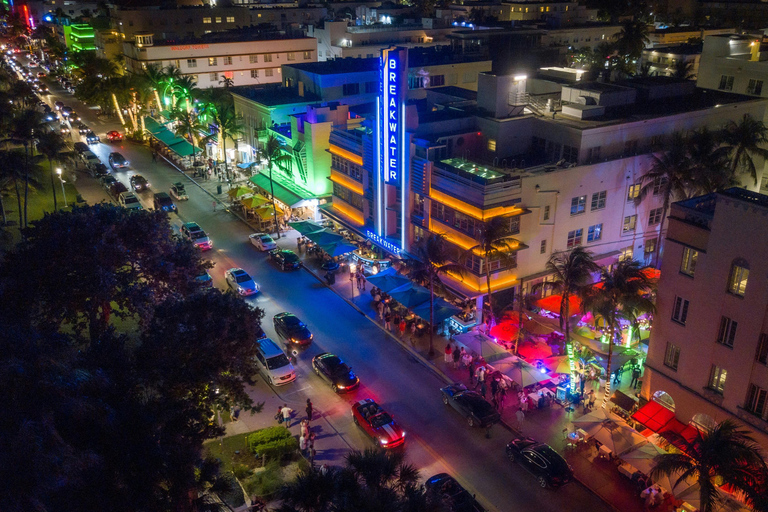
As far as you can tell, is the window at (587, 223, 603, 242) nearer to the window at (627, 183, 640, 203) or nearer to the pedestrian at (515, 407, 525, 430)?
the window at (627, 183, 640, 203)

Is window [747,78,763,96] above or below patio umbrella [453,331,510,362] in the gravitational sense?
above

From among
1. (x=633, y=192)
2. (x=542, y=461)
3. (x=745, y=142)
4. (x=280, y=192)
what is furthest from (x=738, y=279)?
(x=280, y=192)

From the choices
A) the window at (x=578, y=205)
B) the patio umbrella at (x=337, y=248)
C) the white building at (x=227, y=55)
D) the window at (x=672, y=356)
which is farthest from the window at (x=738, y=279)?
the white building at (x=227, y=55)

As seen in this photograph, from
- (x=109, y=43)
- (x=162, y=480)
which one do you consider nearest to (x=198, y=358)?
(x=162, y=480)

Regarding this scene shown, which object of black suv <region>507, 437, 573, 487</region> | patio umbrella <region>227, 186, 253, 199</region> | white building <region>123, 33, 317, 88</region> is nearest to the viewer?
black suv <region>507, 437, 573, 487</region>

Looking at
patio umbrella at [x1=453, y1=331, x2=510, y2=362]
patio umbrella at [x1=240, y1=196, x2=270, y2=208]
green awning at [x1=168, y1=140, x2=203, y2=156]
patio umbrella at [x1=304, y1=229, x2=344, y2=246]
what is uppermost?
green awning at [x1=168, y1=140, x2=203, y2=156]

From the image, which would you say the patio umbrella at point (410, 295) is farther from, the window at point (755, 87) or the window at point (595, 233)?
the window at point (755, 87)

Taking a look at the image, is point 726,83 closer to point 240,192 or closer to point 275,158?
point 275,158

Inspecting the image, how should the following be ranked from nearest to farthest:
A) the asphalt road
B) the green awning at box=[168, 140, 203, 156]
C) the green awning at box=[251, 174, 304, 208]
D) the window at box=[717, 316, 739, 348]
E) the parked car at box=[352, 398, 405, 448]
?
1. the window at box=[717, 316, 739, 348]
2. the asphalt road
3. the parked car at box=[352, 398, 405, 448]
4. the green awning at box=[251, 174, 304, 208]
5. the green awning at box=[168, 140, 203, 156]

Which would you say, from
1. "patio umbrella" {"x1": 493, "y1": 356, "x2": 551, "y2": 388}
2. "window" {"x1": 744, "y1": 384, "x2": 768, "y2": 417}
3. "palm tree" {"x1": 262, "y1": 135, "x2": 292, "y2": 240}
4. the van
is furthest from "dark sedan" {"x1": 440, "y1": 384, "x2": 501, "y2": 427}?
"palm tree" {"x1": 262, "y1": 135, "x2": 292, "y2": 240}
